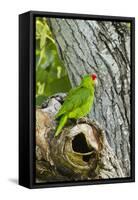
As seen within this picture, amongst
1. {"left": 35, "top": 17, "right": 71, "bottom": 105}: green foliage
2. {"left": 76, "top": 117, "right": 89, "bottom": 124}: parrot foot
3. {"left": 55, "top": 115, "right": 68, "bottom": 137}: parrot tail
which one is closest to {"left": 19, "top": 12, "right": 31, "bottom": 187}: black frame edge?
{"left": 35, "top": 17, "right": 71, "bottom": 105}: green foliage

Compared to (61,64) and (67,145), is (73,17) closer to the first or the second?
(61,64)

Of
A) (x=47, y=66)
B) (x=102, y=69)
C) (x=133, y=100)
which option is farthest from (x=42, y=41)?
(x=133, y=100)

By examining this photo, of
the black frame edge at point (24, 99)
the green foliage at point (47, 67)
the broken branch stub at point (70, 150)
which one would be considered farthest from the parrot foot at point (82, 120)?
the black frame edge at point (24, 99)

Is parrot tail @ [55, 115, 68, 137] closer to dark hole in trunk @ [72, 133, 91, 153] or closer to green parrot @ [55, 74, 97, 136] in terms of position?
green parrot @ [55, 74, 97, 136]

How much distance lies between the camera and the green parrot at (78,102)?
147 inches

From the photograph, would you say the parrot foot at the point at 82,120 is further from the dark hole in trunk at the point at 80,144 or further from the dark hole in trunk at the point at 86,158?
the dark hole in trunk at the point at 86,158

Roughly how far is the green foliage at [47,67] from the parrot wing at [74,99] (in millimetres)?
47

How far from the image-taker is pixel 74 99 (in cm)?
374

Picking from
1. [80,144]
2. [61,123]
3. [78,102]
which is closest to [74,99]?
[78,102]

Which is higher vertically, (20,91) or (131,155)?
(20,91)

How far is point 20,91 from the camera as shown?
3787 mm

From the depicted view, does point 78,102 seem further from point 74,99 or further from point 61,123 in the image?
point 61,123

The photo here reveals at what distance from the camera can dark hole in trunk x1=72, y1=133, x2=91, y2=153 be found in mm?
3766

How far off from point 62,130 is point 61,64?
0.34m
